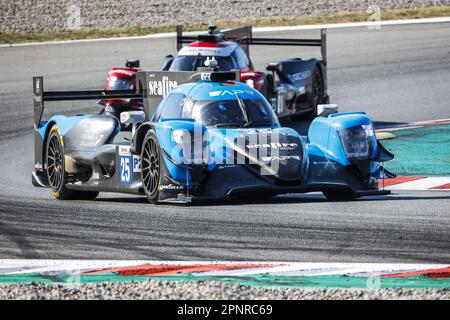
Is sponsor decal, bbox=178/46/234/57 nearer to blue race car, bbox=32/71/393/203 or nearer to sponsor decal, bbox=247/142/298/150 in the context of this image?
blue race car, bbox=32/71/393/203

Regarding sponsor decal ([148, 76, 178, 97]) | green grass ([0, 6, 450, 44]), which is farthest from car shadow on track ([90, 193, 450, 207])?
green grass ([0, 6, 450, 44])

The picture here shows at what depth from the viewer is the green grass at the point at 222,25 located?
35.5 meters

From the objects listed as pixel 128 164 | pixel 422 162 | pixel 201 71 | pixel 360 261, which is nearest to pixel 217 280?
pixel 360 261

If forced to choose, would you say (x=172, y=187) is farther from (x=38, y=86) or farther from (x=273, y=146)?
(x=38, y=86)

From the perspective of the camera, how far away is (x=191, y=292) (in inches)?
280

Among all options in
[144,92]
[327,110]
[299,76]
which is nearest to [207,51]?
[299,76]

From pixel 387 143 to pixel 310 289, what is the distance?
375 inches

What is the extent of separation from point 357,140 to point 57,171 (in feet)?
11.2

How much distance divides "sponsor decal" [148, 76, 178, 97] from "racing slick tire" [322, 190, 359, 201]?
8.09ft

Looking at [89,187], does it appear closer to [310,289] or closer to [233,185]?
[233,185]

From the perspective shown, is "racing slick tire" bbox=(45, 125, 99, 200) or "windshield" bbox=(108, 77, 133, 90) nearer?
"racing slick tire" bbox=(45, 125, 99, 200)

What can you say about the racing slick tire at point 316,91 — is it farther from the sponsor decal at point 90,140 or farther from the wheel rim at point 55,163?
the sponsor decal at point 90,140

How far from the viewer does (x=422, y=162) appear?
1440 centimetres

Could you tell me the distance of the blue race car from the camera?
1082 centimetres
